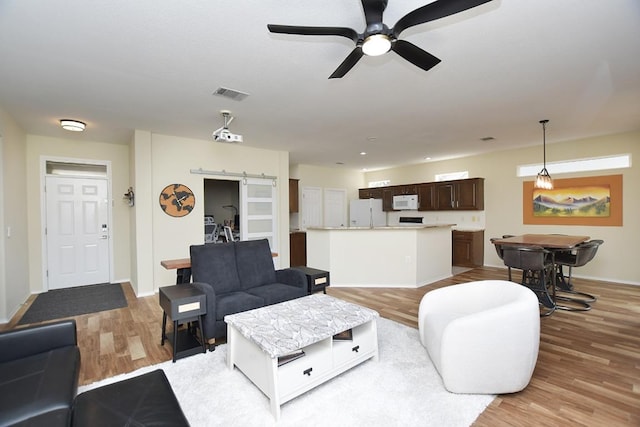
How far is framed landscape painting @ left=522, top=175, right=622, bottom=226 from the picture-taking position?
5234 millimetres

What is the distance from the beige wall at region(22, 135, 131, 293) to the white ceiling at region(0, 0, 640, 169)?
14.9 inches

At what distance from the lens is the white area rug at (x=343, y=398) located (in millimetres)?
1892

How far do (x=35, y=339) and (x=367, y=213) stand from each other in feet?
24.5

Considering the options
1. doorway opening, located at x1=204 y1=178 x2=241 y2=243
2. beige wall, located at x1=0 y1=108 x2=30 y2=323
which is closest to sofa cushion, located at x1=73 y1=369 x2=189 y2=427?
beige wall, located at x1=0 y1=108 x2=30 y2=323

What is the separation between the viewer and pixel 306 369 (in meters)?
2.12

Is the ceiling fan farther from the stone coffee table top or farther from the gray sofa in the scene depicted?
the gray sofa

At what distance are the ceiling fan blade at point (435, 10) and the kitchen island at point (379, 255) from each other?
3.76m

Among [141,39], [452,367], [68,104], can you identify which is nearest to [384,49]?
[141,39]

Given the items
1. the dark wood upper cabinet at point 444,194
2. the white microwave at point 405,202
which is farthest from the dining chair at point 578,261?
the white microwave at point 405,202

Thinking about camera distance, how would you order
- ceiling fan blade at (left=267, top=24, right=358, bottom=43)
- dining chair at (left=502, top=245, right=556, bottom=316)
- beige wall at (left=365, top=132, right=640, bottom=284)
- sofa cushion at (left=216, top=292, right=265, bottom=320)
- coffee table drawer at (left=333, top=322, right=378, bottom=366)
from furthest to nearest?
beige wall at (left=365, top=132, right=640, bottom=284)
dining chair at (left=502, top=245, right=556, bottom=316)
sofa cushion at (left=216, top=292, right=265, bottom=320)
coffee table drawer at (left=333, top=322, right=378, bottom=366)
ceiling fan blade at (left=267, top=24, right=358, bottom=43)

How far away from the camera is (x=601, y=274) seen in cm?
540

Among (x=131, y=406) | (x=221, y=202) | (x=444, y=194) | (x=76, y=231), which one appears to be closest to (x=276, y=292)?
(x=131, y=406)

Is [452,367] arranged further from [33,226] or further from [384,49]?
[33,226]

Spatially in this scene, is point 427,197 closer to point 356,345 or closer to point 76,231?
point 356,345
